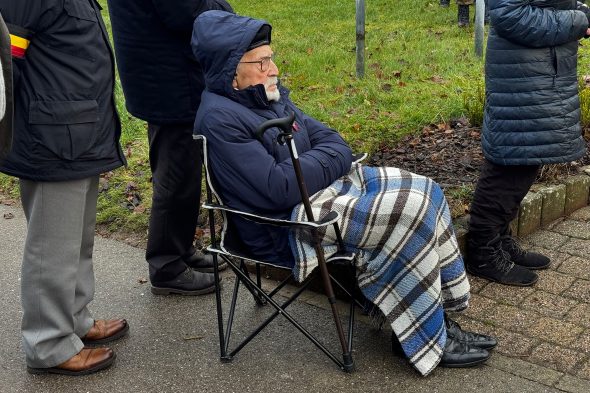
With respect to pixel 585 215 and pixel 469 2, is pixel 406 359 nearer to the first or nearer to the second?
pixel 585 215

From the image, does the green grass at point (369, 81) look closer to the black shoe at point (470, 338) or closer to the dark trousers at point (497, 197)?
the dark trousers at point (497, 197)

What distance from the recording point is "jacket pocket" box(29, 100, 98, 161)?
3.11m

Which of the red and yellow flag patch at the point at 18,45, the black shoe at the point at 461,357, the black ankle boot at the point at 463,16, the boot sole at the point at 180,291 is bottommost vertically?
the black ankle boot at the point at 463,16

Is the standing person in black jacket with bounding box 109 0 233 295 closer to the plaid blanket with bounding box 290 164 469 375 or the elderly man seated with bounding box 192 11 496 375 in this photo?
the elderly man seated with bounding box 192 11 496 375

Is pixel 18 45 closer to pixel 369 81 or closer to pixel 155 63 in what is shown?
pixel 155 63

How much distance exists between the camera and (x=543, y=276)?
4266 mm

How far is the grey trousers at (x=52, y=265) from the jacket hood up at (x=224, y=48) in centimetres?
68

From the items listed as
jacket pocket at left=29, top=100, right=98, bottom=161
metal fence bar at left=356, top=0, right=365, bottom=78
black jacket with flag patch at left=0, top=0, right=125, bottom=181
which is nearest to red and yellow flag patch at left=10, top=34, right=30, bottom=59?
black jacket with flag patch at left=0, top=0, right=125, bottom=181

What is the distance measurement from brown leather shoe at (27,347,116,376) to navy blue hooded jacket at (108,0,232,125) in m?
1.13

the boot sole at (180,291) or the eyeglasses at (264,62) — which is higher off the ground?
the eyeglasses at (264,62)

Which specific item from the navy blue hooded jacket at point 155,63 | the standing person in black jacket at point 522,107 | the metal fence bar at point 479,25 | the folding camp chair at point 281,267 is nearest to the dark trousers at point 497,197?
the standing person in black jacket at point 522,107

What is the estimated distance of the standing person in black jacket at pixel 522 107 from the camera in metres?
3.87

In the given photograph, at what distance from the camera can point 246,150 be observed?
321 cm

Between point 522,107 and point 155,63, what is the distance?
1.79 metres
